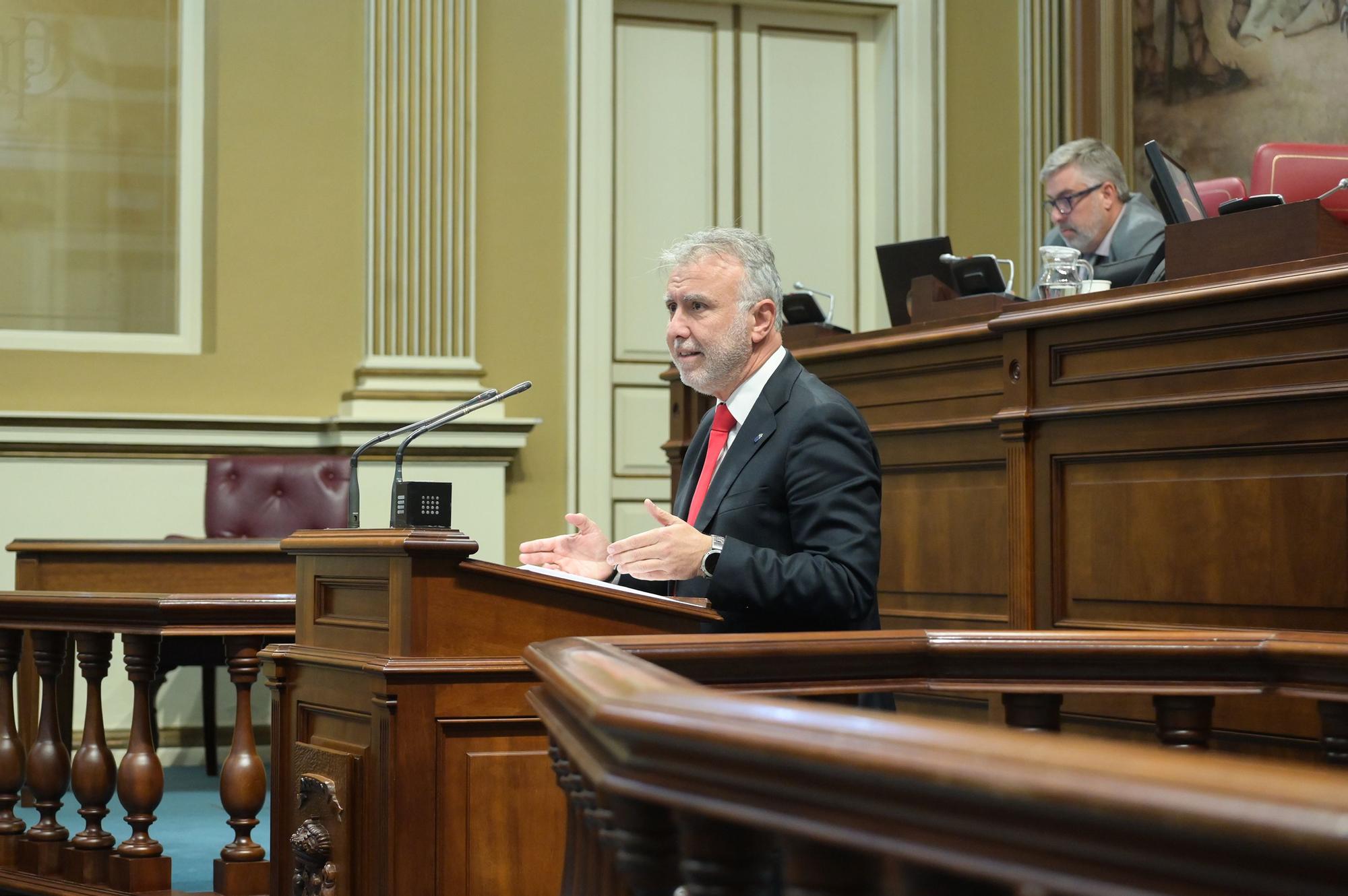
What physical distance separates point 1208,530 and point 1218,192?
2031 mm

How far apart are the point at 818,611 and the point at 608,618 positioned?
1.13ft

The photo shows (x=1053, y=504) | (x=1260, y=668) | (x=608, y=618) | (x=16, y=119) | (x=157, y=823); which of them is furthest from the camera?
(x=16, y=119)

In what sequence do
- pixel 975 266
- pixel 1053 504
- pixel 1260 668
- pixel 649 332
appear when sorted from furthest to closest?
pixel 649 332, pixel 975 266, pixel 1053 504, pixel 1260 668

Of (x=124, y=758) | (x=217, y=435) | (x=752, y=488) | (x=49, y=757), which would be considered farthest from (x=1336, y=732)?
(x=217, y=435)

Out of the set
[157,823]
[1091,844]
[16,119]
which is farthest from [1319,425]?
[16,119]

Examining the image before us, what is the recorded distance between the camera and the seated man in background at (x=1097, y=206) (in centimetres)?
477

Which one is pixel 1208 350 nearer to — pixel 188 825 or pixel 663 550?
pixel 663 550

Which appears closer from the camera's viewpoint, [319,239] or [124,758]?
[124,758]

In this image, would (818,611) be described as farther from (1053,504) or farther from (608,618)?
(1053,504)

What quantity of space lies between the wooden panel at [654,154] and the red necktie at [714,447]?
3.87 metres

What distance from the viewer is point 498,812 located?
7.24 ft

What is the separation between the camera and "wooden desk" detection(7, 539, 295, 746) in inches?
187

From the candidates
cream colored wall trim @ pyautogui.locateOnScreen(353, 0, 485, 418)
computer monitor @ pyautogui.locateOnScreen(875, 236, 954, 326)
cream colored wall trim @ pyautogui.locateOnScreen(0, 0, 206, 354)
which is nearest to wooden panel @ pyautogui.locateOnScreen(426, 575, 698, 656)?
computer monitor @ pyautogui.locateOnScreen(875, 236, 954, 326)

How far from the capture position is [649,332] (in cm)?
676
